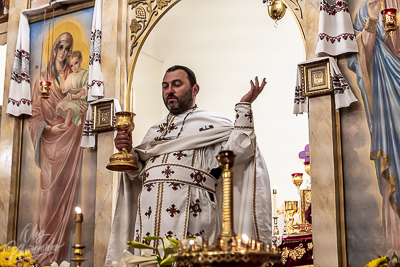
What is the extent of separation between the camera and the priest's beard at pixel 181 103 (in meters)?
→ 4.96

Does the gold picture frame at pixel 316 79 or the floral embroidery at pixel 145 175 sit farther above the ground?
the gold picture frame at pixel 316 79

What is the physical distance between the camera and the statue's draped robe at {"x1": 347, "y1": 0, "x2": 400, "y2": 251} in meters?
5.09

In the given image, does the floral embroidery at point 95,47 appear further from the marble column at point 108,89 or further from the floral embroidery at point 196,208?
the floral embroidery at point 196,208

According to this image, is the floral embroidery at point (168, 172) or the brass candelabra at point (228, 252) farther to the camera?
the floral embroidery at point (168, 172)

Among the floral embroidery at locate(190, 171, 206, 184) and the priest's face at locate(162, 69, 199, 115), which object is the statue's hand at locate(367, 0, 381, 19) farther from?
the floral embroidery at locate(190, 171, 206, 184)

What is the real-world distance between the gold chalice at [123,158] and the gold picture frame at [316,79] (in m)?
1.82

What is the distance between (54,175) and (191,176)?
322 centimetres

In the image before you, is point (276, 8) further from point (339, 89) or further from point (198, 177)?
point (198, 177)

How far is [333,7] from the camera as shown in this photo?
563cm

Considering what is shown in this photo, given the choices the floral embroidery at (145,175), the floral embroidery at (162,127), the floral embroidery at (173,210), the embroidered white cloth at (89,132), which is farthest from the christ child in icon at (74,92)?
the floral embroidery at (173,210)

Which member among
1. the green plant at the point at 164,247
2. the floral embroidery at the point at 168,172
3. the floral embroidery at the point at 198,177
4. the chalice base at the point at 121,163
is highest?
the chalice base at the point at 121,163

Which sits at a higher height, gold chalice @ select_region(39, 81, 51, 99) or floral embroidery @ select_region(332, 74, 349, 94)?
gold chalice @ select_region(39, 81, 51, 99)

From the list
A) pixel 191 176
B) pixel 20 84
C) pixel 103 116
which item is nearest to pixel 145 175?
pixel 191 176

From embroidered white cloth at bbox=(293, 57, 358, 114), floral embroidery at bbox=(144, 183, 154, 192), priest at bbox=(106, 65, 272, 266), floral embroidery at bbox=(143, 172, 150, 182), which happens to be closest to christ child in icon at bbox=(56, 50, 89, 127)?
priest at bbox=(106, 65, 272, 266)
